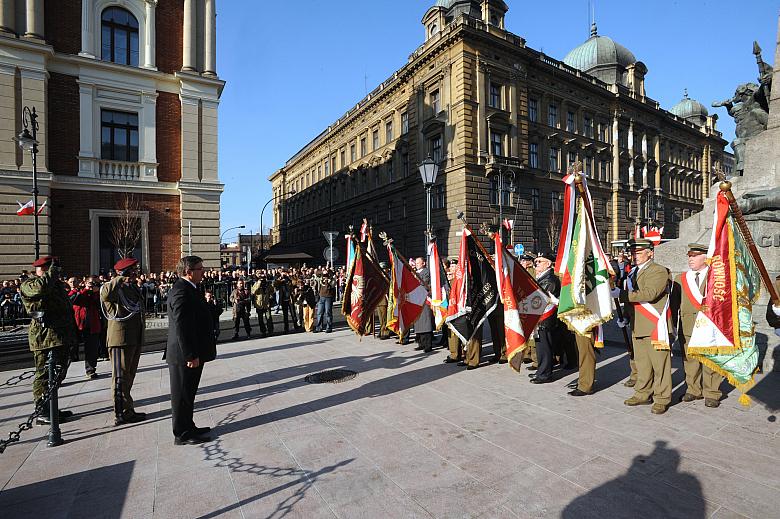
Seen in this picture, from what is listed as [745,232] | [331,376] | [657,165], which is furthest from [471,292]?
[657,165]

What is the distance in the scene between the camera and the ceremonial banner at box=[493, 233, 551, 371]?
6.79 metres

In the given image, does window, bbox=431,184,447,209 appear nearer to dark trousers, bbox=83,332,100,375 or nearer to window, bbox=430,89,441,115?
window, bbox=430,89,441,115

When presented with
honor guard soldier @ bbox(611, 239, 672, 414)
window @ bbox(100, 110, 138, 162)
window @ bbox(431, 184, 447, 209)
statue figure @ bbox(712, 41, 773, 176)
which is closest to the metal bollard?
honor guard soldier @ bbox(611, 239, 672, 414)

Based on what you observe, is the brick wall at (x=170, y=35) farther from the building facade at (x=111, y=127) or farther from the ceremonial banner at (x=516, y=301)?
the ceremonial banner at (x=516, y=301)

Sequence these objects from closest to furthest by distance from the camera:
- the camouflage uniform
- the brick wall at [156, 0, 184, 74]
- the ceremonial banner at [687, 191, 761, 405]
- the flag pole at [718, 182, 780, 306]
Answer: the flag pole at [718, 182, 780, 306]
the ceremonial banner at [687, 191, 761, 405]
the camouflage uniform
the brick wall at [156, 0, 184, 74]

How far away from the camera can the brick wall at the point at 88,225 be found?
62.8 feet

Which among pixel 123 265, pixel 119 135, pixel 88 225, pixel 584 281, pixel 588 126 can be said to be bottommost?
pixel 584 281

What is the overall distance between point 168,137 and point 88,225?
548cm

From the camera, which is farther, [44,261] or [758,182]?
[758,182]

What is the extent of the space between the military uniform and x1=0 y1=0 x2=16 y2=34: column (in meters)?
19.6

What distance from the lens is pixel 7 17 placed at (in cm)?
1811

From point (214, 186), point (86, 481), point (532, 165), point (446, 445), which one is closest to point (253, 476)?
point (86, 481)

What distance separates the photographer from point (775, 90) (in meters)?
9.53

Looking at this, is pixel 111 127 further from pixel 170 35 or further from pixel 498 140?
pixel 498 140
